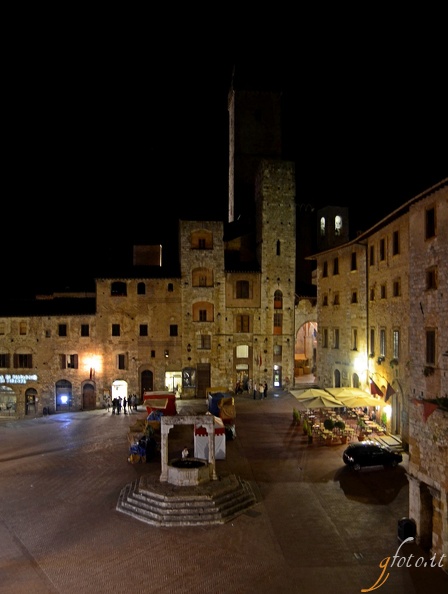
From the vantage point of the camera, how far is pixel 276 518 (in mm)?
18531

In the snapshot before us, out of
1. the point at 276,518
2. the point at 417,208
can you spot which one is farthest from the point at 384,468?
the point at 417,208

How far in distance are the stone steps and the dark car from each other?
18.4ft

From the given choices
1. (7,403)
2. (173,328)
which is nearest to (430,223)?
(173,328)

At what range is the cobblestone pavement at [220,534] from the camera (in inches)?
567

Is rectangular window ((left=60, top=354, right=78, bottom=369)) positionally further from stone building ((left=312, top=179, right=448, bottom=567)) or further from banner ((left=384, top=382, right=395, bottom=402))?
banner ((left=384, top=382, right=395, bottom=402))

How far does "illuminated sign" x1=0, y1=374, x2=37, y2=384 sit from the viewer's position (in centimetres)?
4391

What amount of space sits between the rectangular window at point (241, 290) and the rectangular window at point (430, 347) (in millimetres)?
23817

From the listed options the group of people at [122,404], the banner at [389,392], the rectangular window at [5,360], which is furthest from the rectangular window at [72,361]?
the banner at [389,392]

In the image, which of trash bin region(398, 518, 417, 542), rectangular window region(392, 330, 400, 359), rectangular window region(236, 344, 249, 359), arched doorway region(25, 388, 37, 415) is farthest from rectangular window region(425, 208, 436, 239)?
arched doorway region(25, 388, 37, 415)

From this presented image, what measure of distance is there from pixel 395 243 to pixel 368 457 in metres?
13.1

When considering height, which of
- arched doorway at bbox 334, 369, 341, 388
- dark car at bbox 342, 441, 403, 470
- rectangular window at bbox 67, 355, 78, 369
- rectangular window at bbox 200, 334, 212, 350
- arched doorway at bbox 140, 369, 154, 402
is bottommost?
dark car at bbox 342, 441, 403, 470

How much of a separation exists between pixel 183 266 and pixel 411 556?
32.4 meters

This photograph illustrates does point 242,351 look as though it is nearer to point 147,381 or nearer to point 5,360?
point 147,381

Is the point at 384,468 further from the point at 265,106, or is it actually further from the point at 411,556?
the point at 265,106
